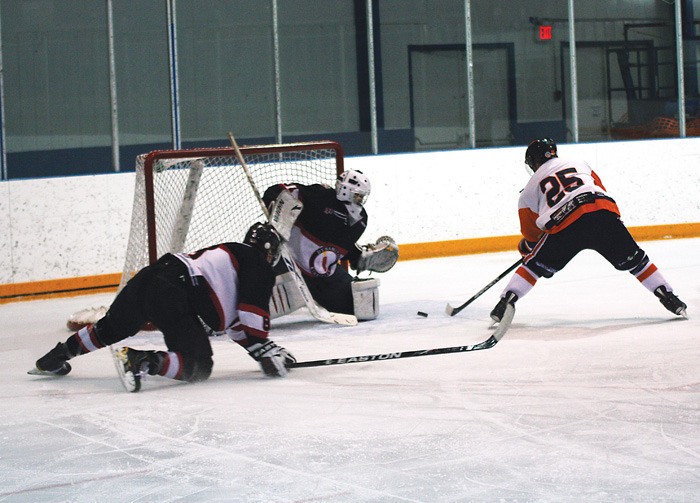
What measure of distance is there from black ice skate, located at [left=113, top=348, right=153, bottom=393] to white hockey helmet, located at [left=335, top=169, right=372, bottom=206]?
1.69m

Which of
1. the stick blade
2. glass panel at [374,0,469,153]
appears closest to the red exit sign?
glass panel at [374,0,469,153]

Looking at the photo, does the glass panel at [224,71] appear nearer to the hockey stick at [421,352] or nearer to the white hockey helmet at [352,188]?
the white hockey helmet at [352,188]

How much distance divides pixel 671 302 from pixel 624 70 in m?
5.27

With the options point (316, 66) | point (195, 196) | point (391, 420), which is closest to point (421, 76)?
point (316, 66)

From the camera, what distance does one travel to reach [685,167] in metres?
8.38

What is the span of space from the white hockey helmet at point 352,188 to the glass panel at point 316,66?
142 inches

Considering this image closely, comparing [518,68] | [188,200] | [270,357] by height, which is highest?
[518,68]

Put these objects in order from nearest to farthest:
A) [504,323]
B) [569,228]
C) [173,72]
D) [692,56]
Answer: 1. [504,323]
2. [569,228]
3. [173,72]
4. [692,56]

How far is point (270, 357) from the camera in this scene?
3797 mm

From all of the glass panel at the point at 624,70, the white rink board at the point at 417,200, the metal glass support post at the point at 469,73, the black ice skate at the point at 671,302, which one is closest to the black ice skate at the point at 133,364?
the black ice skate at the point at 671,302

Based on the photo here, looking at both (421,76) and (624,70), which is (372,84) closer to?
(421,76)

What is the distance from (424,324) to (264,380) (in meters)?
1.34

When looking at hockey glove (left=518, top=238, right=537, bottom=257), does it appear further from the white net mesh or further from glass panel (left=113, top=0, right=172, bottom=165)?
glass panel (left=113, top=0, right=172, bottom=165)

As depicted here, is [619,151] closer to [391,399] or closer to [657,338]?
[657,338]
